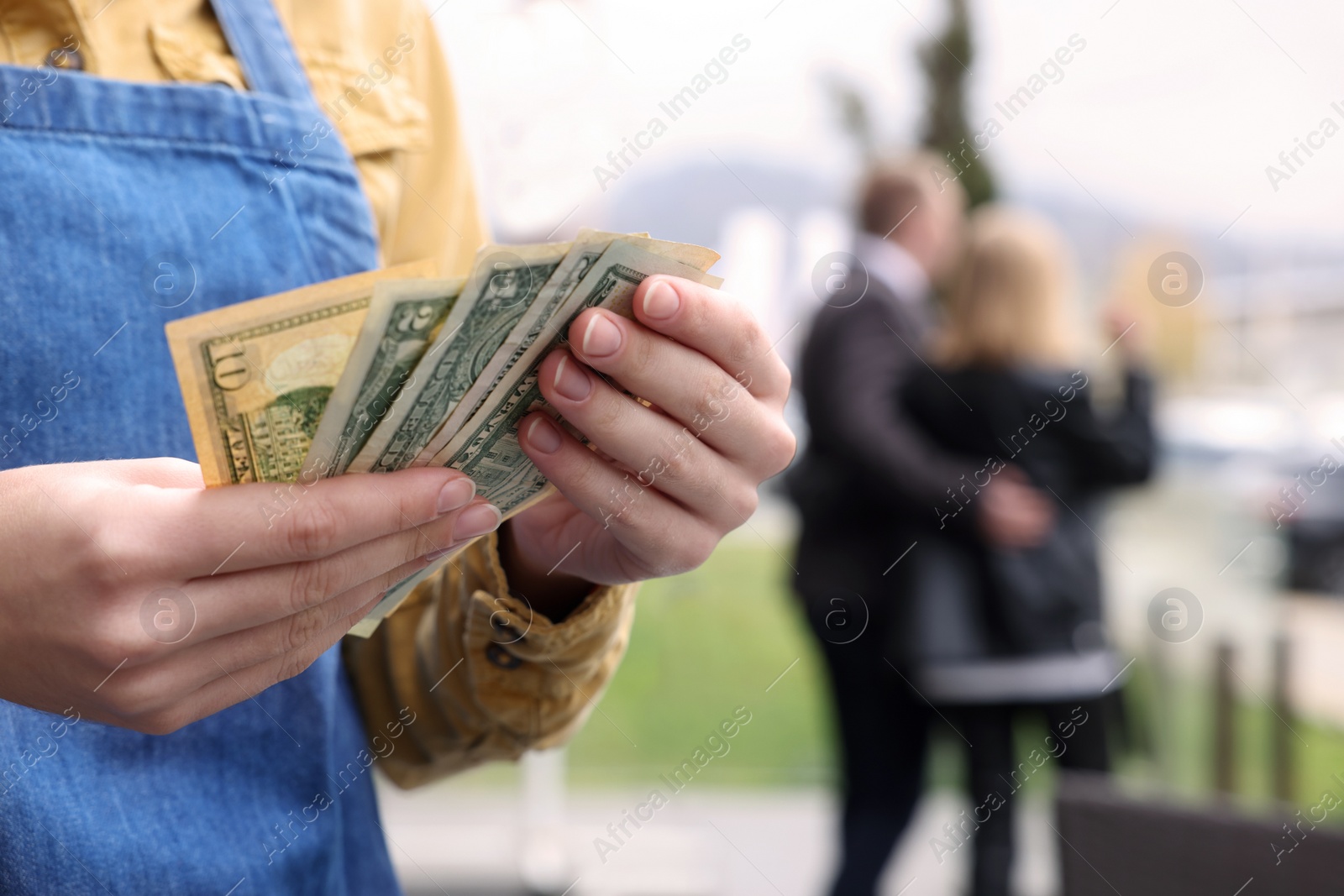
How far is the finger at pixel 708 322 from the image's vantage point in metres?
0.53

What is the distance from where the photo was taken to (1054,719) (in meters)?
2.10

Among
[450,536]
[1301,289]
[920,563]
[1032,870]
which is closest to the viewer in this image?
[450,536]

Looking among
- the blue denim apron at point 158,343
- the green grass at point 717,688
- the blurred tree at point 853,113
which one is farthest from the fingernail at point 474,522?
the blurred tree at point 853,113

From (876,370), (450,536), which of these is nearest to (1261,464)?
(876,370)

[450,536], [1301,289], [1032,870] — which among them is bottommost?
[1032,870]

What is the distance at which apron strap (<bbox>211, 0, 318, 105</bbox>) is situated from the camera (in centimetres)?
70

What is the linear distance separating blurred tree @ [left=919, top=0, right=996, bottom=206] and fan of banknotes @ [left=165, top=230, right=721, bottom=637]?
198 inches

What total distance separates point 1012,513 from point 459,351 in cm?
170

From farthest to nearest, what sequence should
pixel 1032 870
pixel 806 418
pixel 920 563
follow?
pixel 1032 870
pixel 806 418
pixel 920 563

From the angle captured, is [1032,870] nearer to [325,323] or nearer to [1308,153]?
[1308,153]

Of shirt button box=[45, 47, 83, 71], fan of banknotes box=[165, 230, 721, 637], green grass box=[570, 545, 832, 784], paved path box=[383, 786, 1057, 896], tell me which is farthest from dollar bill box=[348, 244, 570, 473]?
green grass box=[570, 545, 832, 784]

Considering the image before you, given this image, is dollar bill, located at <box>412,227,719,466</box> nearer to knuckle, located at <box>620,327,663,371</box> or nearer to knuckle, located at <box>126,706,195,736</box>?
knuckle, located at <box>620,327,663,371</box>

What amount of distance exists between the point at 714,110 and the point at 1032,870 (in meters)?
2.50

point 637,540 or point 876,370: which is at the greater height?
point 637,540
